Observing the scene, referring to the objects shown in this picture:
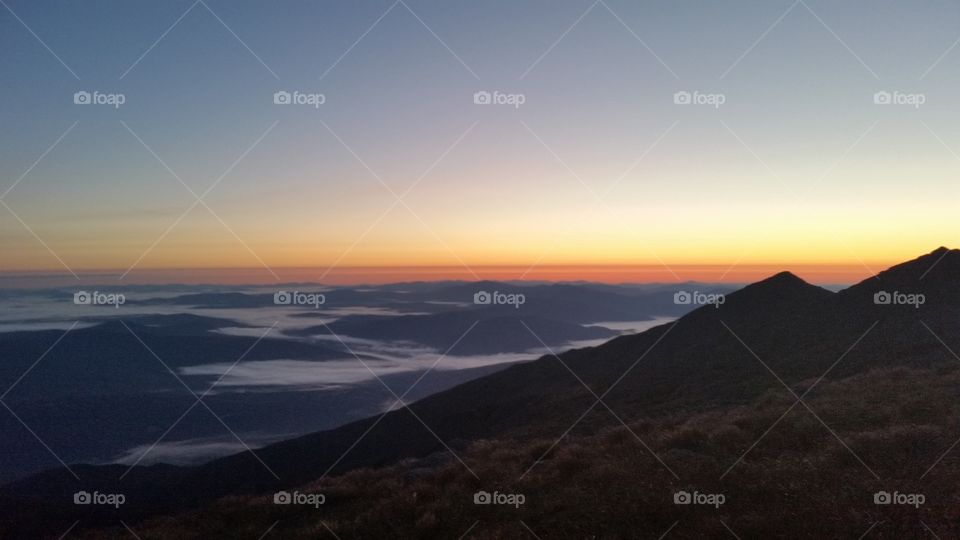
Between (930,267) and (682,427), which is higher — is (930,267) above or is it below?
above

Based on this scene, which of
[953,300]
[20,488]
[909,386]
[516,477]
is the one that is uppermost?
[953,300]

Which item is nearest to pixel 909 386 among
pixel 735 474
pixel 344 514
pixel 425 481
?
pixel 735 474

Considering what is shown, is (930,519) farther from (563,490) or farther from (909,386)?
(909,386)

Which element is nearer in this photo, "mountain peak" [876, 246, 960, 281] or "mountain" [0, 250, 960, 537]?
"mountain" [0, 250, 960, 537]

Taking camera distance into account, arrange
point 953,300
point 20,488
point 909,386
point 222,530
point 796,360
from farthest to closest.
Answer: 1. point 20,488
2. point 953,300
3. point 796,360
4. point 909,386
5. point 222,530

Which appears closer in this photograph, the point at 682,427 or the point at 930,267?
the point at 682,427

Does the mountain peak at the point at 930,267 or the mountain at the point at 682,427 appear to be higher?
the mountain peak at the point at 930,267

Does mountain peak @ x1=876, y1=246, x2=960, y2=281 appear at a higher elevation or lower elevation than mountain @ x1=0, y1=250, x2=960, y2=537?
higher

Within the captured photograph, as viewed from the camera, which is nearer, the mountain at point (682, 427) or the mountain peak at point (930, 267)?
the mountain at point (682, 427)
